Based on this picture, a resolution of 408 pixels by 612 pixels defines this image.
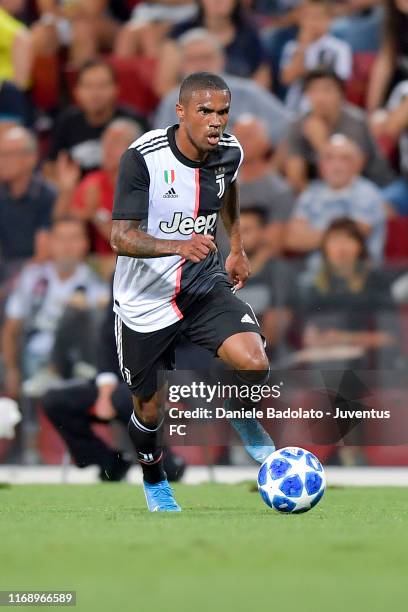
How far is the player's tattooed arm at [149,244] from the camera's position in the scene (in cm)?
714

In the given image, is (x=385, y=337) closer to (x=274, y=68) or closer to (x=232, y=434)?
(x=232, y=434)

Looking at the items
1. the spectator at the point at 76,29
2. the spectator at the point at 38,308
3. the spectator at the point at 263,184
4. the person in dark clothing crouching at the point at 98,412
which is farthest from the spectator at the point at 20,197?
the person in dark clothing crouching at the point at 98,412

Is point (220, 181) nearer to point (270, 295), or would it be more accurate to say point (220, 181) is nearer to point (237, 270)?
point (237, 270)

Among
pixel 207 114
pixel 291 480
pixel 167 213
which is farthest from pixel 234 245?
pixel 291 480

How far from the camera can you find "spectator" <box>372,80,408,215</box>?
14.4 m

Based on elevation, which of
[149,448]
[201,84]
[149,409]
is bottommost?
[149,448]

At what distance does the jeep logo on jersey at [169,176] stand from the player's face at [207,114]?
0.77 feet

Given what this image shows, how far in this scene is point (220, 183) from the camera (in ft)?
25.7

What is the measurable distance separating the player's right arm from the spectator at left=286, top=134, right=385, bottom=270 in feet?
19.7

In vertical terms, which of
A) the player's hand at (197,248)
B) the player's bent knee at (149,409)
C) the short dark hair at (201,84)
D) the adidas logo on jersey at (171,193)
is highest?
the short dark hair at (201,84)

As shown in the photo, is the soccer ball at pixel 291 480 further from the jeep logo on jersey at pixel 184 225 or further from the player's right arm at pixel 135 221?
the jeep logo on jersey at pixel 184 225

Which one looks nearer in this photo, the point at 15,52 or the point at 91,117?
the point at 91,117

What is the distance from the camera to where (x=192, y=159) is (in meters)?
7.73

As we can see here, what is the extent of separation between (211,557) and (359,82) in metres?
11.0
